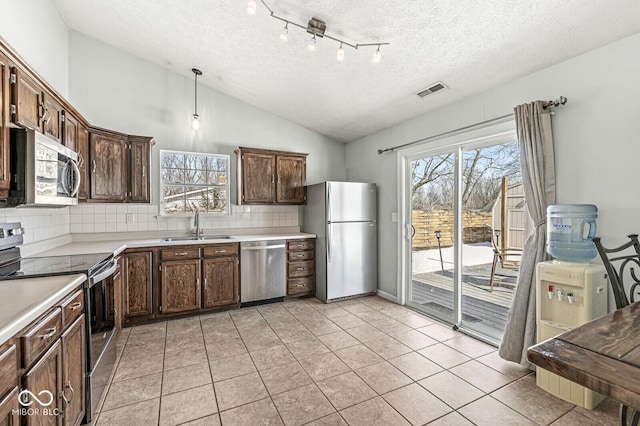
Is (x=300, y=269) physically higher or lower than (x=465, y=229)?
lower

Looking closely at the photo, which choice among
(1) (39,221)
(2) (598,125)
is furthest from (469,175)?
(1) (39,221)

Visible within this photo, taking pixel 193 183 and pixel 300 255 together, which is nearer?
pixel 193 183

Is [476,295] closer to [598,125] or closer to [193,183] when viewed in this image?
[598,125]

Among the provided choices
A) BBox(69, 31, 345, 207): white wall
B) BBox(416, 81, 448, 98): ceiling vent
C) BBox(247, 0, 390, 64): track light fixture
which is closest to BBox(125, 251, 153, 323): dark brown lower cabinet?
BBox(69, 31, 345, 207): white wall

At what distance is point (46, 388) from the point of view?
1.31 meters

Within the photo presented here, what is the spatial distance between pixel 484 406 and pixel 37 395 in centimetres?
241

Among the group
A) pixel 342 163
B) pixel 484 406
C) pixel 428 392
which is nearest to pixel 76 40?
pixel 342 163

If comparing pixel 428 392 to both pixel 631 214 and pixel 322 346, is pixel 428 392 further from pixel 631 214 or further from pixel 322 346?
pixel 631 214

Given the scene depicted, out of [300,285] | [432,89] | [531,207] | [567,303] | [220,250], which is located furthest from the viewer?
[300,285]

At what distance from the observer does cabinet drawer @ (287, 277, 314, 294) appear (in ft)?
13.8

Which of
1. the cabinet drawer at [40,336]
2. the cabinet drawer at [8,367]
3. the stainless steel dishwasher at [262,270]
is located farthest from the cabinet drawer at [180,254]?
the cabinet drawer at [8,367]

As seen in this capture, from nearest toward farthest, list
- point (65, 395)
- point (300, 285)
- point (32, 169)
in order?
point (65, 395), point (32, 169), point (300, 285)

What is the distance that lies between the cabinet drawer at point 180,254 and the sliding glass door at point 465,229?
2.69 metres

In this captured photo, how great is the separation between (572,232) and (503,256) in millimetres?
813
